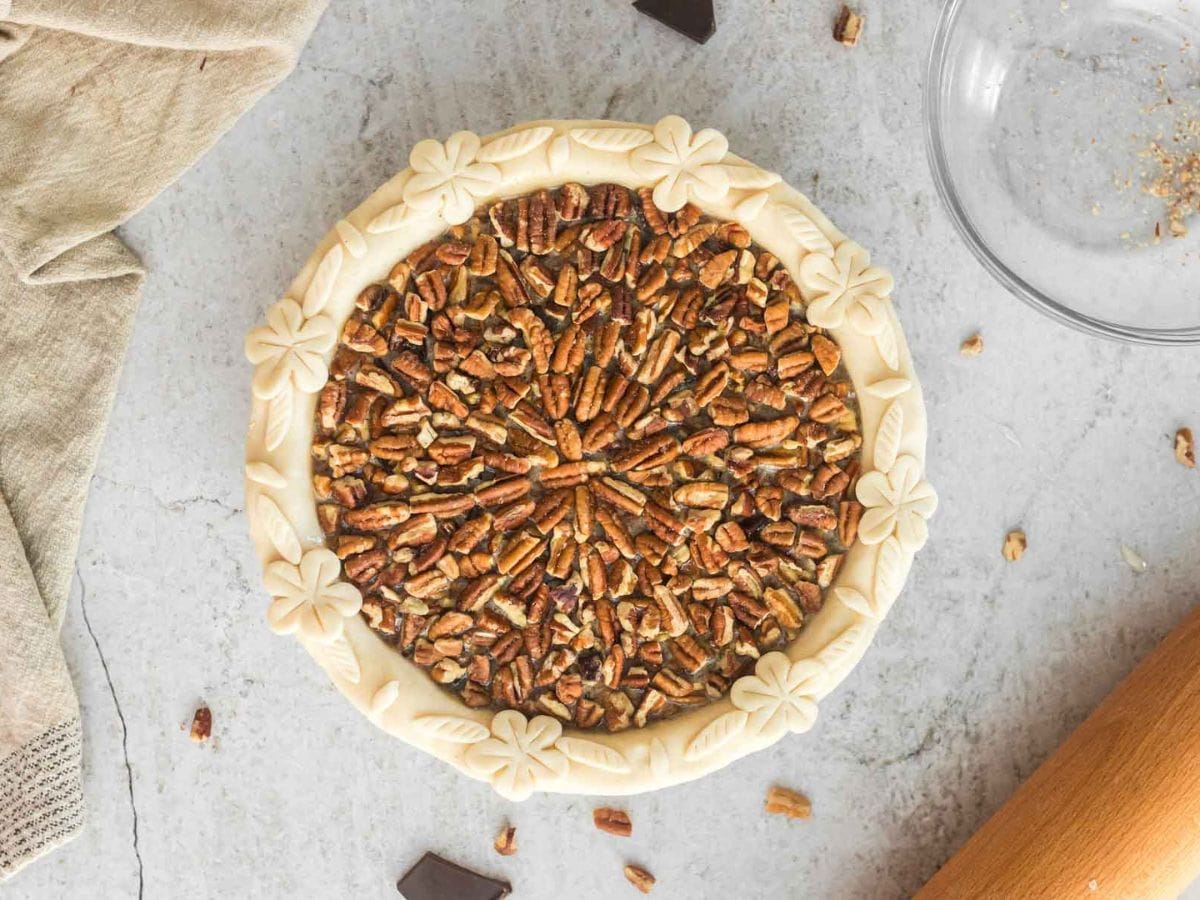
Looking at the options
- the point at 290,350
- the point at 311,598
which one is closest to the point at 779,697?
the point at 311,598

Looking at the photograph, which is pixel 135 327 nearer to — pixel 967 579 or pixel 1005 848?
pixel 967 579

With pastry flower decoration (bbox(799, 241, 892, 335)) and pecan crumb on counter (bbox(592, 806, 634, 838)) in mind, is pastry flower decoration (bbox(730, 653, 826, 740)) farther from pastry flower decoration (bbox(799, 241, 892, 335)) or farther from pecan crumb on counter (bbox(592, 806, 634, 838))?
pastry flower decoration (bbox(799, 241, 892, 335))

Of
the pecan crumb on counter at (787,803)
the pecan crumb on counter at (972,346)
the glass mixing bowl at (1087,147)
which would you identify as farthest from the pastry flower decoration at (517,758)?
the glass mixing bowl at (1087,147)

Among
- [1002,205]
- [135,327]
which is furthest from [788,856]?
[135,327]

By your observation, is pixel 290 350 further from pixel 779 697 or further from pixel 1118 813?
pixel 1118 813

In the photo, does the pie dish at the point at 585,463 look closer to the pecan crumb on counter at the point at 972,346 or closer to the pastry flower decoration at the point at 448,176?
the pastry flower decoration at the point at 448,176

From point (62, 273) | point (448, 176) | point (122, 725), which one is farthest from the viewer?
point (122, 725)

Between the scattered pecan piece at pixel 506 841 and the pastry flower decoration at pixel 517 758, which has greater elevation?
the pastry flower decoration at pixel 517 758
